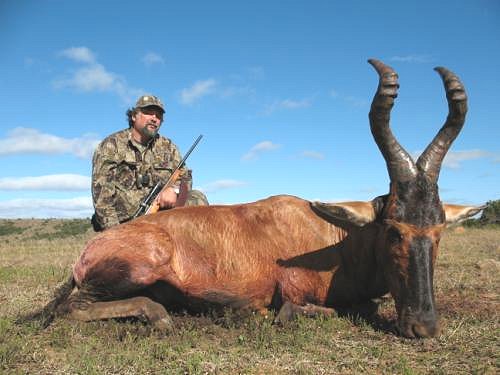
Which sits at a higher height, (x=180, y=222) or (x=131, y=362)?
(x=180, y=222)

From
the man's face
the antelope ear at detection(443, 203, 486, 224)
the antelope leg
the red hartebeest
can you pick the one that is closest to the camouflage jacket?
the man's face

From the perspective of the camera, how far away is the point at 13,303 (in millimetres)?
5676

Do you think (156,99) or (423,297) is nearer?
(423,297)

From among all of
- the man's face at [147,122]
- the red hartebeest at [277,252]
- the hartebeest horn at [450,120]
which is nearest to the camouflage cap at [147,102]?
the man's face at [147,122]

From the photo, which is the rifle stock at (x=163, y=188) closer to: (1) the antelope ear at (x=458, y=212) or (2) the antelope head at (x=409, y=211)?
(2) the antelope head at (x=409, y=211)

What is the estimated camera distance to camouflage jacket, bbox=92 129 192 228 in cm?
713

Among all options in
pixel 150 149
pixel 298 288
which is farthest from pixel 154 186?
pixel 298 288

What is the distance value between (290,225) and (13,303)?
135 inches

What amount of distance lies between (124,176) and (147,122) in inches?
36.3

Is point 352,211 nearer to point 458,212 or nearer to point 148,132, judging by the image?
point 458,212

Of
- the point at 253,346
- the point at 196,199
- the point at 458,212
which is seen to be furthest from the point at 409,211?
the point at 196,199

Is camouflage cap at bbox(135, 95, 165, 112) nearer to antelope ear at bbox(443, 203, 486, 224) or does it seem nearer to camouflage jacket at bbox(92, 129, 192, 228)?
camouflage jacket at bbox(92, 129, 192, 228)

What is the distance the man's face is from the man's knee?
119cm

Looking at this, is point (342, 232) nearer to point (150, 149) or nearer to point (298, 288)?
point (298, 288)
